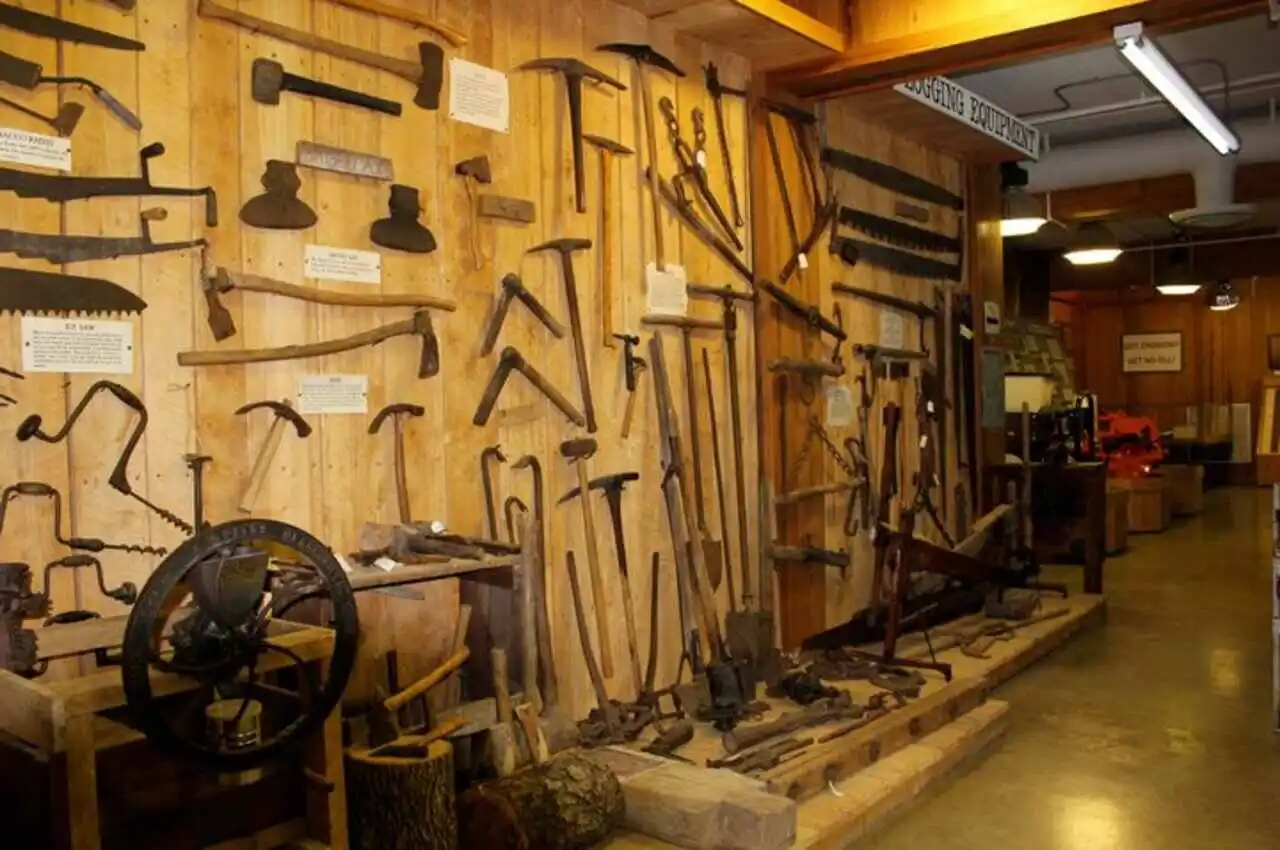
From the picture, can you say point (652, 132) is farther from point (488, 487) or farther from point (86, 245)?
point (86, 245)

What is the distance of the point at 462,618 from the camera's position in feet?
9.66

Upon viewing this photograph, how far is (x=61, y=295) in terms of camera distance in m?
2.45

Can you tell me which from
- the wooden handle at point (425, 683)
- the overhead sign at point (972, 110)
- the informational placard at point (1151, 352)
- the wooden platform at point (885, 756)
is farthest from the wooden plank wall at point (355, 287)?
the informational placard at point (1151, 352)

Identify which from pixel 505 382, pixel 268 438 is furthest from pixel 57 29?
pixel 505 382

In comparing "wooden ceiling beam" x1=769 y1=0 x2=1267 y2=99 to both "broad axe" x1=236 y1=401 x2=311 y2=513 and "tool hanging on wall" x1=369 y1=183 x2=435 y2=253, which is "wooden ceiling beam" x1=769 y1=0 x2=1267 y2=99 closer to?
"tool hanging on wall" x1=369 y1=183 x2=435 y2=253

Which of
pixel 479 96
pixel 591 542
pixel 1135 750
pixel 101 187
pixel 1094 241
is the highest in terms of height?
pixel 1094 241

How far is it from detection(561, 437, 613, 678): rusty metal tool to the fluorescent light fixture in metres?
2.49

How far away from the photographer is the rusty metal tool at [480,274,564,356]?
3.39 m

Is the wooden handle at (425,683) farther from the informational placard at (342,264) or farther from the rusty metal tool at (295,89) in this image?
the rusty metal tool at (295,89)

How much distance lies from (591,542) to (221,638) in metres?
1.83

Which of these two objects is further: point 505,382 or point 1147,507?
point 1147,507

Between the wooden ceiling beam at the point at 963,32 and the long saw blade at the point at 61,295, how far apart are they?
3.06 m

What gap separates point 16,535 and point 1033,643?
4.54 metres

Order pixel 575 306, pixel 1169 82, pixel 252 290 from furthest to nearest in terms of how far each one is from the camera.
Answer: pixel 1169 82, pixel 575 306, pixel 252 290
